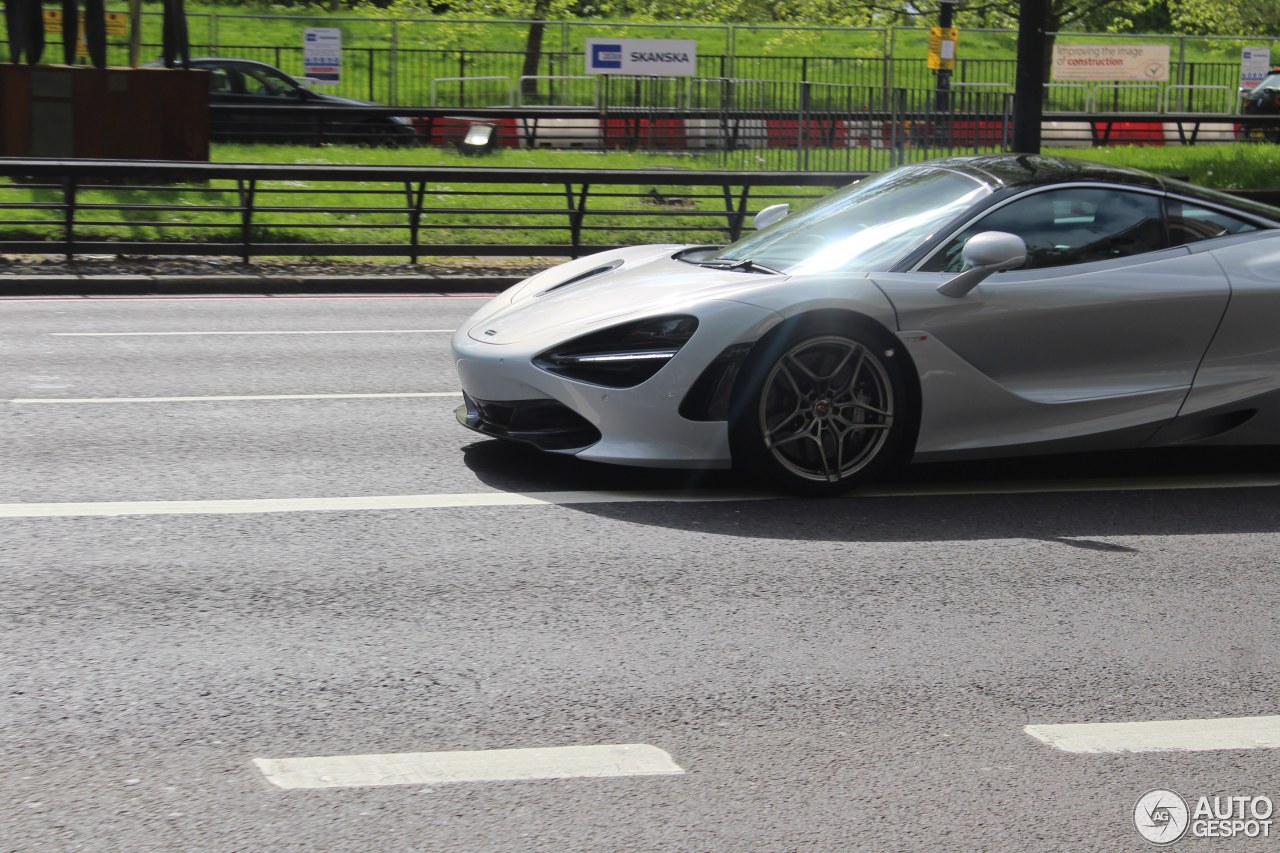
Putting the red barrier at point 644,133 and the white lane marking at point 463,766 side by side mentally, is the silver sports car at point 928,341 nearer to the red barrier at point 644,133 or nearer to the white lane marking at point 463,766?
the white lane marking at point 463,766

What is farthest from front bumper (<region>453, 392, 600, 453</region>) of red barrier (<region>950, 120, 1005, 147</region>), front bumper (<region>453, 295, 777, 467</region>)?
red barrier (<region>950, 120, 1005, 147</region>)

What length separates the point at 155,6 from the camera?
4050 cm

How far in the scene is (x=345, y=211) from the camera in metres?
14.9

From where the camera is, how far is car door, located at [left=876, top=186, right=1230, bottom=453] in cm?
600

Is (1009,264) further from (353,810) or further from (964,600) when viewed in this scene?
(353,810)

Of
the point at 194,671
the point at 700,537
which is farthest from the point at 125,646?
the point at 700,537

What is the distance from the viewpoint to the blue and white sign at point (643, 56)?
28797mm

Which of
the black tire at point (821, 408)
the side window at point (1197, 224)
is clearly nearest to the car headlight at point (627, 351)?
the black tire at point (821, 408)

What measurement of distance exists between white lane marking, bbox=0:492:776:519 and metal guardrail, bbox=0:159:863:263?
28.7ft

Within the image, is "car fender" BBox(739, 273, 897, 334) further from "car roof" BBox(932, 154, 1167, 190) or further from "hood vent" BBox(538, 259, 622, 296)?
"hood vent" BBox(538, 259, 622, 296)

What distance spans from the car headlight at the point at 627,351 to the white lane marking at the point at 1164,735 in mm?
2346

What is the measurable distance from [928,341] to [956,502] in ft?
2.26

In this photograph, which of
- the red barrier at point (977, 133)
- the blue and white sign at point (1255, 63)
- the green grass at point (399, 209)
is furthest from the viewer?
the blue and white sign at point (1255, 63)

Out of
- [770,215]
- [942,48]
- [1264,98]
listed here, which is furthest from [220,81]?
[1264,98]
